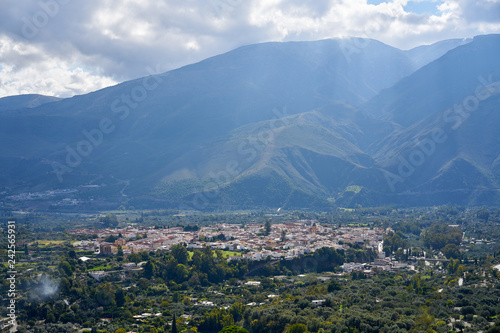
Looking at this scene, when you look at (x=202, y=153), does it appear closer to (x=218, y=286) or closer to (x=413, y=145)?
(x=413, y=145)

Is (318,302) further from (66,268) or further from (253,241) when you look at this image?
(253,241)

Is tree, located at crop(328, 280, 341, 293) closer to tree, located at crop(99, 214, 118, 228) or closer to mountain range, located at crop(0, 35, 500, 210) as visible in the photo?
tree, located at crop(99, 214, 118, 228)

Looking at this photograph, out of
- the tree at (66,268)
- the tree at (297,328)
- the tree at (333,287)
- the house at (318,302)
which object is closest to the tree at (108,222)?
the tree at (66,268)

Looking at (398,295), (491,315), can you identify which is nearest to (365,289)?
(398,295)

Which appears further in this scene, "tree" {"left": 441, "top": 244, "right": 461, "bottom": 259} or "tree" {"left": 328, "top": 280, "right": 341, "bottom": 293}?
"tree" {"left": 441, "top": 244, "right": 461, "bottom": 259}

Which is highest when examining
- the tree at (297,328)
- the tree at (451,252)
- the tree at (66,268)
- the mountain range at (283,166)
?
the mountain range at (283,166)

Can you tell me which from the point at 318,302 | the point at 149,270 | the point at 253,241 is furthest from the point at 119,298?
the point at 253,241

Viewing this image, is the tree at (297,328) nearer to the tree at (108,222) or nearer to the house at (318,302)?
the house at (318,302)

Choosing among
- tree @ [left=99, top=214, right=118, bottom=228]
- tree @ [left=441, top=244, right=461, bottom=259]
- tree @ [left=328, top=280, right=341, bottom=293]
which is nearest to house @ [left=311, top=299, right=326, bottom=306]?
tree @ [left=328, top=280, right=341, bottom=293]

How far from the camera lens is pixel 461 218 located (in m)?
100

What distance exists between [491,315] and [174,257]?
32.4 meters

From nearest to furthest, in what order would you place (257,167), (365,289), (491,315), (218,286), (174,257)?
(491,315) → (365,289) → (218,286) → (174,257) → (257,167)

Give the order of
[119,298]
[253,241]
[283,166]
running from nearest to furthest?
[119,298] → [253,241] → [283,166]

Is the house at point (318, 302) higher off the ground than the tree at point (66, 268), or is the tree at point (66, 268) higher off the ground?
the tree at point (66, 268)
